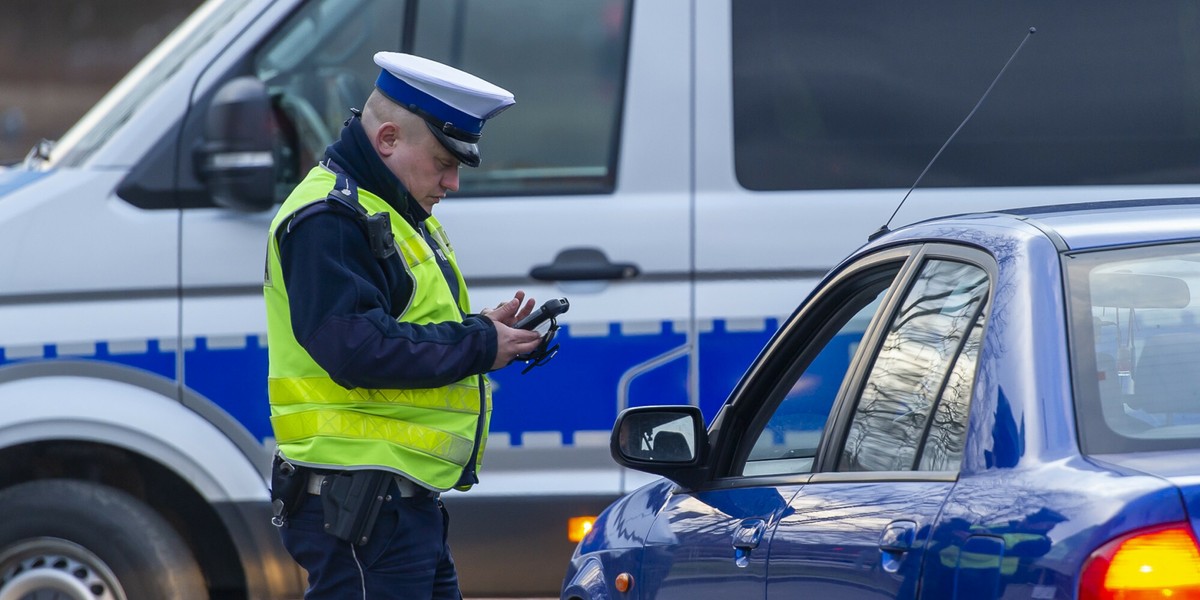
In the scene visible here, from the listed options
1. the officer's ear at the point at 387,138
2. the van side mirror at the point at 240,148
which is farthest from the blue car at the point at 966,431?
the van side mirror at the point at 240,148

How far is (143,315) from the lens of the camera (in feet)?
15.3

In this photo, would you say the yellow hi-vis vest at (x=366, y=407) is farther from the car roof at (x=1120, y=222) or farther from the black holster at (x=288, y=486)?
the car roof at (x=1120, y=222)

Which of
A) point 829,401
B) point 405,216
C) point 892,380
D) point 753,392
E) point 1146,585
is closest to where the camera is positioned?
point 1146,585

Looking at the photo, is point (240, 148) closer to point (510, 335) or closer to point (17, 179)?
point (17, 179)

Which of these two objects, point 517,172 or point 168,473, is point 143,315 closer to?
point 168,473

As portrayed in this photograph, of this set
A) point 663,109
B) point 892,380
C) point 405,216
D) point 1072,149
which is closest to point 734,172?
point 663,109

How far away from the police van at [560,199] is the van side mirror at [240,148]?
0.05 feet

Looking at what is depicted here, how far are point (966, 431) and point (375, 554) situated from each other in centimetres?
145

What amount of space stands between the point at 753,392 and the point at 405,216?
0.82 meters

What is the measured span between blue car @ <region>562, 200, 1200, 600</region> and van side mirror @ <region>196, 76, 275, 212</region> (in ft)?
6.35

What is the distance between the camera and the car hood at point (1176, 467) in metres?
1.83

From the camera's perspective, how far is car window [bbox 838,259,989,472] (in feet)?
7.50

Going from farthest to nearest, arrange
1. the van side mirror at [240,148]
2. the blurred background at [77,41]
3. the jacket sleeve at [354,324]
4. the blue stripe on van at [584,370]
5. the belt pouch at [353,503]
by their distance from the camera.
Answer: the blurred background at [77,41] < the blue stripe on van at [584,370] < the van side mirror at [240,148] < the belt pouch at [353,503] < the jacket sleeve at [354,324]

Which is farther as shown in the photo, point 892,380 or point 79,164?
point 79,164
